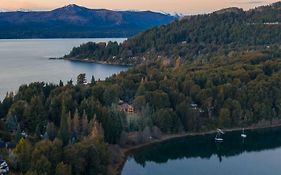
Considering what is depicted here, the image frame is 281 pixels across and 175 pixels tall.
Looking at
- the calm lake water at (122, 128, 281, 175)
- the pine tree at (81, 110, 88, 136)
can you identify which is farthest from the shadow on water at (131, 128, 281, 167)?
the pine tree at (81, 110, 88, 136)

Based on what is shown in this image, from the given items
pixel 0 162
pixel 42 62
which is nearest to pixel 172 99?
pixel 0 162

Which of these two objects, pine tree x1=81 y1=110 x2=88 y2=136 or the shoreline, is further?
pine tree x1=81 y1=110 x2=88 y2=136

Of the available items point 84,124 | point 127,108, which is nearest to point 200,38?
point 127,108

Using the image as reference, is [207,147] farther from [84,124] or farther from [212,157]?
[84,124]

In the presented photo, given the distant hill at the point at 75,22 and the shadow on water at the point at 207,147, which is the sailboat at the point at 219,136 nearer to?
the shadow on water at the point at 207,147

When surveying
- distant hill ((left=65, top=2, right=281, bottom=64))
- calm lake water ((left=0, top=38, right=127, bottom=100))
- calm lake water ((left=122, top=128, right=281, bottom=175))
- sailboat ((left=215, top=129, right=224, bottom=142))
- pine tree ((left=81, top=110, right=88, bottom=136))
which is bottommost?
calm lake water ((left=122, top=128, right=281, bottom=175))

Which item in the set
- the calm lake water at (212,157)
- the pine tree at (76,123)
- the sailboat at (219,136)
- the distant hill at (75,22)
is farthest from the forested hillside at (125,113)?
the distant hill at (75,22)

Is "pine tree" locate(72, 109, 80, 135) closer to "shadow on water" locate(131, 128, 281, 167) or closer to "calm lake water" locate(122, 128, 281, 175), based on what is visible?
"calm lake water" locate(122, 128, 281, 175)

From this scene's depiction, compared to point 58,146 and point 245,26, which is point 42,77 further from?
point 58,146

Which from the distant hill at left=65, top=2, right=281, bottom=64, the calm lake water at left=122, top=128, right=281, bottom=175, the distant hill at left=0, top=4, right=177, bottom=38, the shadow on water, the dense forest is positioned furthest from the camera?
the distant hill at left=0, top=4, right=177, bottom=38

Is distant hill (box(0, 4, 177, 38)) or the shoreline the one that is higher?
distant hill (box(0, 4, 177, 38))
